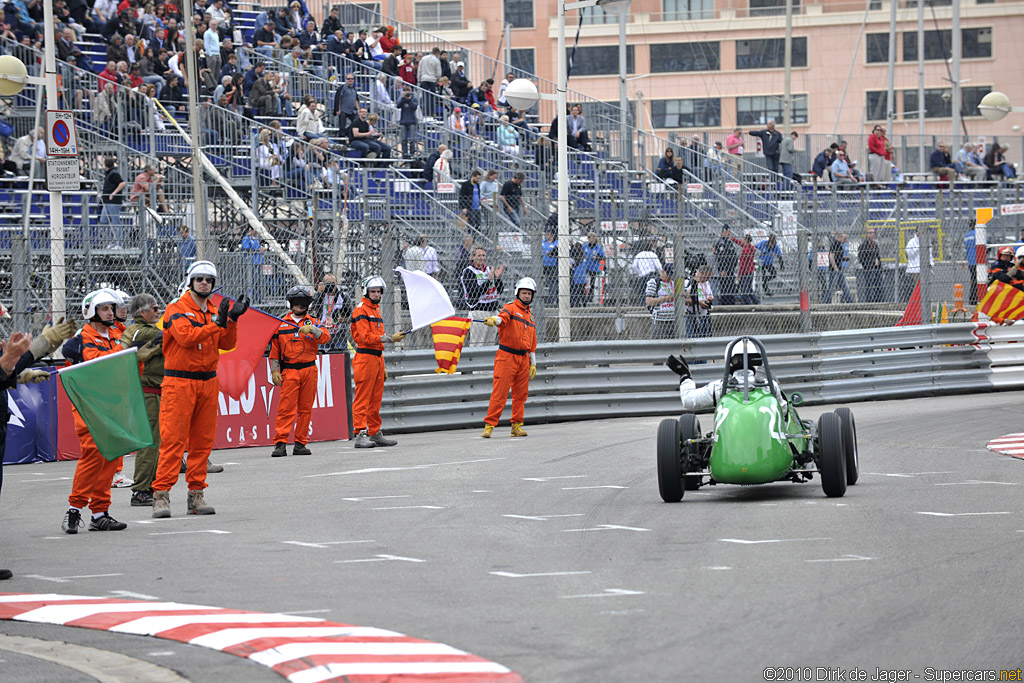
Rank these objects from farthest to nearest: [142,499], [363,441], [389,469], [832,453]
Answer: [363,441], [389,469], [142,499], [832,453]

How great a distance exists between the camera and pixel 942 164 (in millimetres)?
36094

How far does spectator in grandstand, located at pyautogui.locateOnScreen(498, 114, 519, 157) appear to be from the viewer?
29.7 meters

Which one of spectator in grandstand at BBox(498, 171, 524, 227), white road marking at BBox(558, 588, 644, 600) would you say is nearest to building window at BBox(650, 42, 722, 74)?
spectator in grandstand at BBox(498, 171, 524, 227)

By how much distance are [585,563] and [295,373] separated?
8.44 m

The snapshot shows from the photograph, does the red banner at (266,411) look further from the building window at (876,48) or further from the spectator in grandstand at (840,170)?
the building window at (876,48)

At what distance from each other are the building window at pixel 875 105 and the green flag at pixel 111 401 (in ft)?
176

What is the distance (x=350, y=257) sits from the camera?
18438 millimetres

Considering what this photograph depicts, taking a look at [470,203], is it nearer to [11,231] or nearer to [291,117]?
[291,117]

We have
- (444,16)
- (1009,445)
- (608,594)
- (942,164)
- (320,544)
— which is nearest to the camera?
(608,594)

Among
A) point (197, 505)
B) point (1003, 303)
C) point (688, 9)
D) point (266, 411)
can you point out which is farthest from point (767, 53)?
point (197, 505)

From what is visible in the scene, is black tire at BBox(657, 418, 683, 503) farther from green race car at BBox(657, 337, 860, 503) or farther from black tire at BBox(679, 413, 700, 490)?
black tire at BBox(679, 413, 700, 490)

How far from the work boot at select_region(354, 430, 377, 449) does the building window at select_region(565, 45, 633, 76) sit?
4778 centimetres

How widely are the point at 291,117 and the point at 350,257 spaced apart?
1051 centimetres

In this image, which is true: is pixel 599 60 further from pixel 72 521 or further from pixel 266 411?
pixel 72 521
